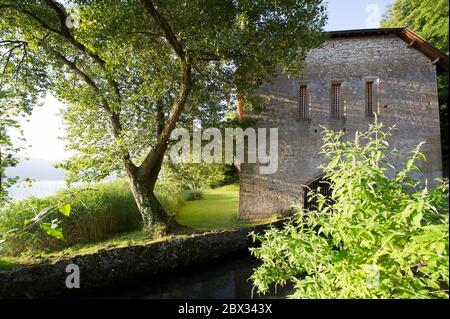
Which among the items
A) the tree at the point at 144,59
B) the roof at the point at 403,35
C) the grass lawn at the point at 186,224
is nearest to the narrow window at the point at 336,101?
the roof at the point at 403,35

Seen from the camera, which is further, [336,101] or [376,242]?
[336,101]

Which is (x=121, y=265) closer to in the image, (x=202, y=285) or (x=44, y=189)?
(x=202, y=285)

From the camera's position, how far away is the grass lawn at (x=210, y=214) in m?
11.5

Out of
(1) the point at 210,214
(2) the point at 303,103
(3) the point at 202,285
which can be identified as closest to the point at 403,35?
(2) the point at 303,103

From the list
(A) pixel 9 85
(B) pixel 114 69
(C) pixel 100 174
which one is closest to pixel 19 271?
(C) pixel 100 174

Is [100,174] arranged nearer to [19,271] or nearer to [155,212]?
[155,212]

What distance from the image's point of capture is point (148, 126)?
10.5 m

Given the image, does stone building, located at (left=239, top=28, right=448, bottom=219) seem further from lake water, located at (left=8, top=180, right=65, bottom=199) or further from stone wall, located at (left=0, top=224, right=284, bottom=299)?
lake water, located at (left=8, top=180, right=65, bottom=199)

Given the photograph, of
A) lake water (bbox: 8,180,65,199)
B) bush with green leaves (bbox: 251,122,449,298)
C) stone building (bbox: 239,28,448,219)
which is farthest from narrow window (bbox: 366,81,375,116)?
lake water (bbox: 8,180,65,199)

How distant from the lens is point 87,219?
9.47m

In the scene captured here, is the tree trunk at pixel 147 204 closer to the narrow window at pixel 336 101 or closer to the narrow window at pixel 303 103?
the narrow window at pixel 303 103

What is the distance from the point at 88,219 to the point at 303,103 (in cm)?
1020

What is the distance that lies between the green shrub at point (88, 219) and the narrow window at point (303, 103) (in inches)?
331

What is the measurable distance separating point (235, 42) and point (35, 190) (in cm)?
757
